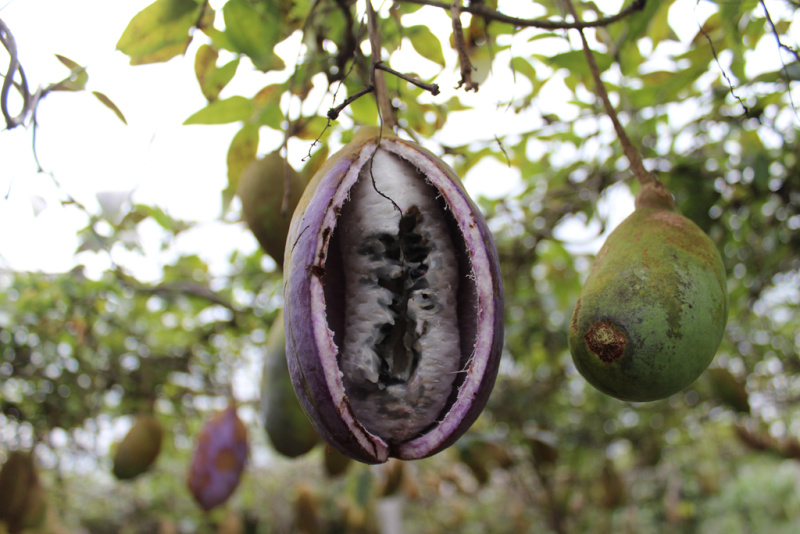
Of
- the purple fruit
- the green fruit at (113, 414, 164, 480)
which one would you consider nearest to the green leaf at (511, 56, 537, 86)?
the purple fruit

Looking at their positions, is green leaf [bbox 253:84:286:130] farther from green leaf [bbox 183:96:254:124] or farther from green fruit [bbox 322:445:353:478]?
green fruit [bbox 322:445:353:478]

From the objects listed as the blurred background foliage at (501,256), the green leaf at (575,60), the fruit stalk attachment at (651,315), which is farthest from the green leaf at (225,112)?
the fruit stalk attachment at (651,315)

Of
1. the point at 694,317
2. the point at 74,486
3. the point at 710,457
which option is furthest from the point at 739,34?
the point at 74,486

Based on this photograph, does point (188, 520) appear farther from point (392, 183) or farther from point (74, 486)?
point (392, 183)

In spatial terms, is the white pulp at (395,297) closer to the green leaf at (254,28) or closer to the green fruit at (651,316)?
the green fruit at (651,316)

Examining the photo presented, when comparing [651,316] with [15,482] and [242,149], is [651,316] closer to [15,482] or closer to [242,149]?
[242,149]

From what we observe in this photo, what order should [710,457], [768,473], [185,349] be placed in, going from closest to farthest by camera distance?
[185,349] → [710,457] → [768,473]
